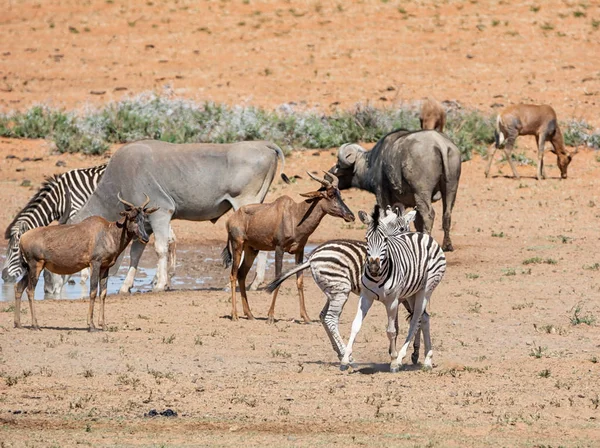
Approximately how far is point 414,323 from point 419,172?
22.6ft

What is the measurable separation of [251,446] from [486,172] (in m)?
16.4

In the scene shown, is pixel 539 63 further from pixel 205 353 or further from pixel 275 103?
pixel 205 353

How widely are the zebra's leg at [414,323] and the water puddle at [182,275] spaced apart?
5988 millimetres

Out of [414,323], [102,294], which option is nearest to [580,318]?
[414,323]

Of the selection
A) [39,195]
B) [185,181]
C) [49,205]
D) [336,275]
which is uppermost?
[336,275]

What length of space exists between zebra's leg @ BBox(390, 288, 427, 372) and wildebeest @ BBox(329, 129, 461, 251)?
6.24 m

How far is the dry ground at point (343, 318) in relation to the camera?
8.89 meters

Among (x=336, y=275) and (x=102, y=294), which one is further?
(x=102, y=294)

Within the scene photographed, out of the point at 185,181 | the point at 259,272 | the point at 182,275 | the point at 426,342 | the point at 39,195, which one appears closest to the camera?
the point at 426,342

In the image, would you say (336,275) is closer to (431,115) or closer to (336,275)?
(336,275)

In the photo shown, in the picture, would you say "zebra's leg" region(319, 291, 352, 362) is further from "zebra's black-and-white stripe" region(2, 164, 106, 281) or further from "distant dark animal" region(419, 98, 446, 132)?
"distant dark animal" region(419, 98, 446, 132)

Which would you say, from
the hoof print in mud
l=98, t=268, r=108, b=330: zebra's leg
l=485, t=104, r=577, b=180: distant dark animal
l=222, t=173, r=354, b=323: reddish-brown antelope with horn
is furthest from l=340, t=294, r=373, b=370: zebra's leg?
l=485, t=104, r=577, b=180: distant dark animal

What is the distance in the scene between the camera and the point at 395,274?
10.3 m

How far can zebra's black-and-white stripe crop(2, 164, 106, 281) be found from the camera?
16.6 m
